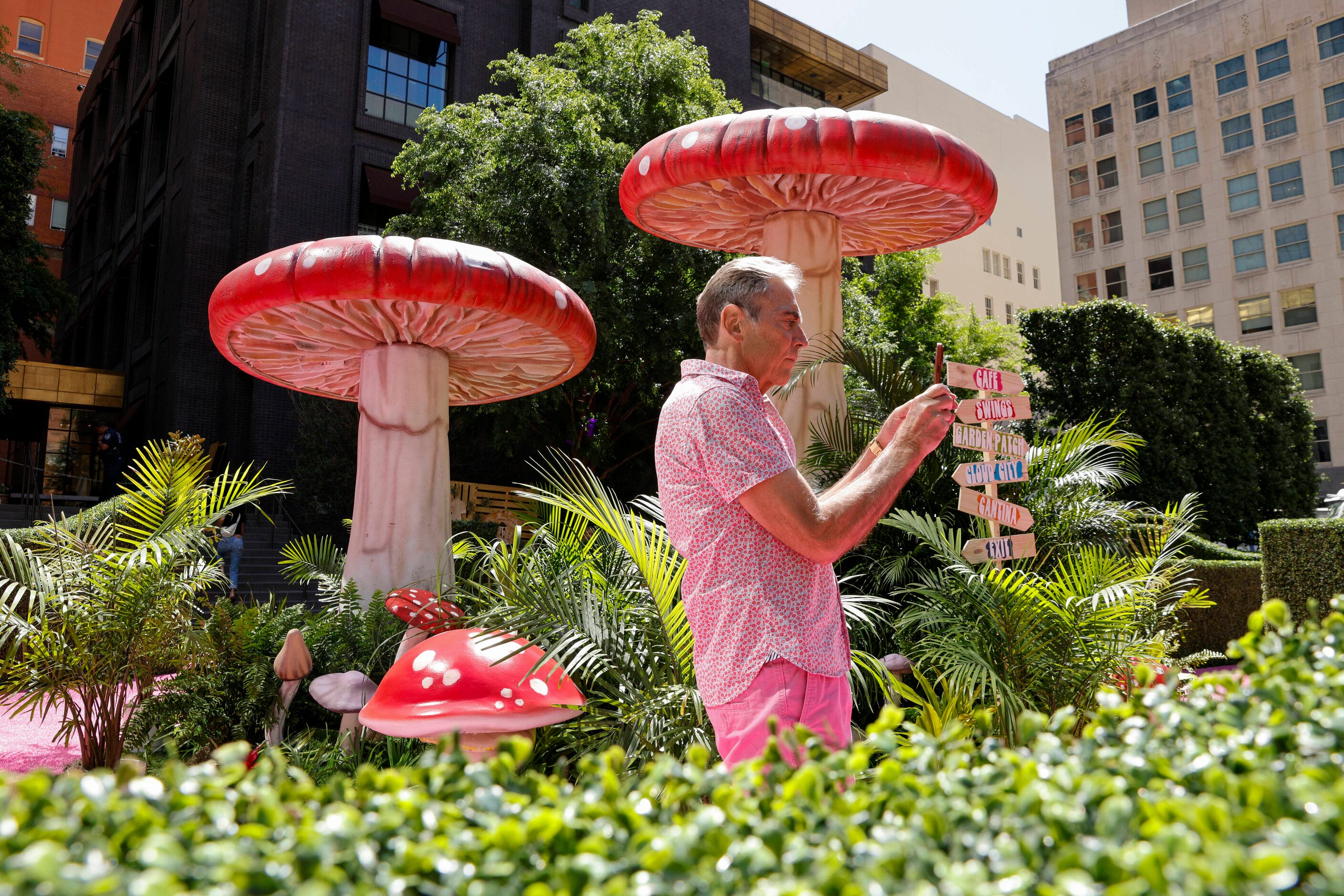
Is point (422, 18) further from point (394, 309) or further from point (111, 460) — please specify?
point (394, 309)

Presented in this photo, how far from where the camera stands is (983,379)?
4.55 meters

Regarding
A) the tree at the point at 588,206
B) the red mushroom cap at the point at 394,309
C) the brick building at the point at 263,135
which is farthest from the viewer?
the brick building at the point at 263,135

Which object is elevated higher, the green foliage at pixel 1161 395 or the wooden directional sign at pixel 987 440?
the green foliage at pixel 1161 395

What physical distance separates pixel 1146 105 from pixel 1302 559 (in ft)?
121

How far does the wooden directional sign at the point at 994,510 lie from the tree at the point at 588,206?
1074 centimetres

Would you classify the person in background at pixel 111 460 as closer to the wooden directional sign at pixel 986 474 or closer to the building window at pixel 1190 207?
the wooden directional sign at pixel 986 474

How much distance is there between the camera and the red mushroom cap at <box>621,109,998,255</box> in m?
5.58

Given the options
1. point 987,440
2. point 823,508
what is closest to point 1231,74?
point 987,440

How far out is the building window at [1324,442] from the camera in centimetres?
3525

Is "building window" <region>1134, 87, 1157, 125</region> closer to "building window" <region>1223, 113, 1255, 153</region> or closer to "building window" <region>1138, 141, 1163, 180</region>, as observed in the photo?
"building window" <region>1138, 141, 1163, 180</region>

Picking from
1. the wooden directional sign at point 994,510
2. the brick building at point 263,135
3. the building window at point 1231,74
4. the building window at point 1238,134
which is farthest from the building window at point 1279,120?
the wooden directional sign at point 994,510

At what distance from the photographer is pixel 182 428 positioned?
19172 mm

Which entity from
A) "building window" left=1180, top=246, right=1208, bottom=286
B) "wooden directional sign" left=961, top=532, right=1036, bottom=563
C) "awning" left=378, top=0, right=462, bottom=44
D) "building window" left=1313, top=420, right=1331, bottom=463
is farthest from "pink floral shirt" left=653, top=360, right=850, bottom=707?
"building window" left=1180, top=246, right=1208, bottom=286

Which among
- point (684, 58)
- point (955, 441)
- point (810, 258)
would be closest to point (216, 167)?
point (684, 58)
